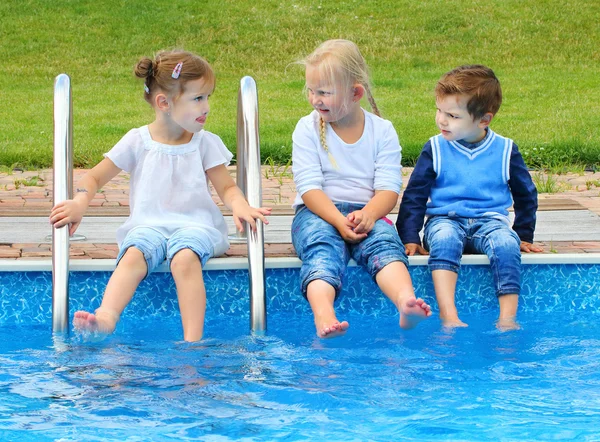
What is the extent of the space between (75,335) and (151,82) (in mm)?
1158

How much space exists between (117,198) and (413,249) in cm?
243

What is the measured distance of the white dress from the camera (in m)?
4.16

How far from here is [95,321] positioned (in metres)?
3.48

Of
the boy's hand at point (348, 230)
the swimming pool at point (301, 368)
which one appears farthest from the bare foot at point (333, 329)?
the boy's hand at point (348, 230)

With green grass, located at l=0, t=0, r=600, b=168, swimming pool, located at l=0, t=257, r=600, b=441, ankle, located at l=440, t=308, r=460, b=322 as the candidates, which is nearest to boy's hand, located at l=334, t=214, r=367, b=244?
swimming pool, located at l=0, t=257, r=600, b=441

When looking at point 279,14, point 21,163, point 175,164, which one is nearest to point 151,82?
point 175,164

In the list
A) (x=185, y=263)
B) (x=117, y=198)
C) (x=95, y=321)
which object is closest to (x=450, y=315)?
(x=185, y=263)

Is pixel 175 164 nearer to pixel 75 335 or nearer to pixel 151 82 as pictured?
pixel 151 82

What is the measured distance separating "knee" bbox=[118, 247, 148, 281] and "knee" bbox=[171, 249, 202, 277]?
119mm

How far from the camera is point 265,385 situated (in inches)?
136

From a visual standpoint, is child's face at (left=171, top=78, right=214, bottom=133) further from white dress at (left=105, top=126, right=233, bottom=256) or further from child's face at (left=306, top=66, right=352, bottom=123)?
child's face at (left=306, top=66, right=352, bottom=123)

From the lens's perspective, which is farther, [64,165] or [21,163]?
[21,163]

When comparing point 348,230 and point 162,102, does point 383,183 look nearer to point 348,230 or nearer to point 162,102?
point 348,230

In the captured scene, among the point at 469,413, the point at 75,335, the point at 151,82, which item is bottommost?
the point at 469,413
